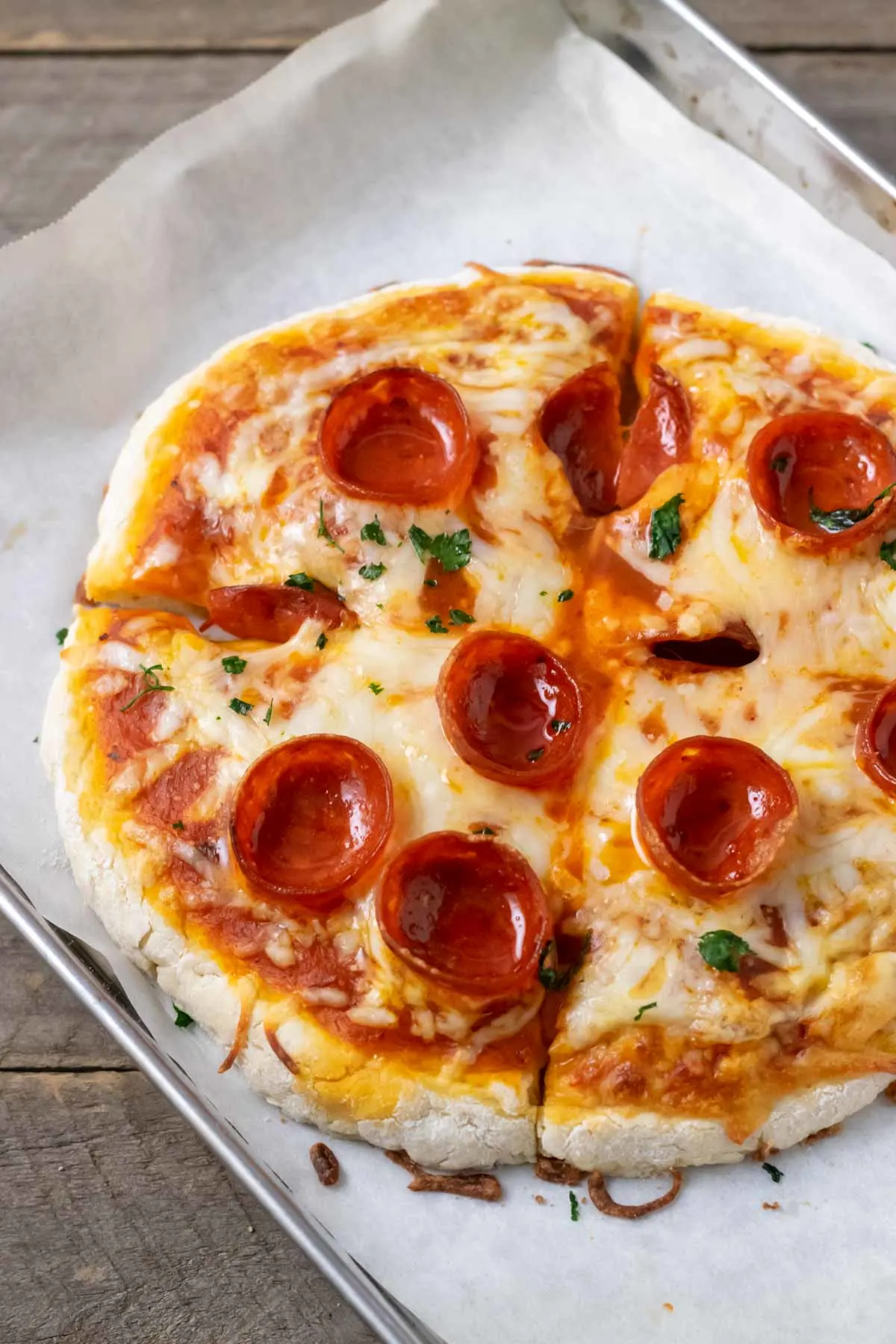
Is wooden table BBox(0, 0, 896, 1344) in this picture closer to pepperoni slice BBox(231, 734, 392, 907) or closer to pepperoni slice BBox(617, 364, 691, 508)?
pepperoni slice BBox(231, 734, 392, 907)

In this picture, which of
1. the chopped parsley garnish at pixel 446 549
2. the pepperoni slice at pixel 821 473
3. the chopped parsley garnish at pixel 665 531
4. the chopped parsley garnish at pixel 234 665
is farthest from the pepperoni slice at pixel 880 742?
the chopped parsley garnish at pixel 234 665

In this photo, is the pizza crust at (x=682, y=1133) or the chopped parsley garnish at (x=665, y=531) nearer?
the pizza crust at (x=682, y=1133)

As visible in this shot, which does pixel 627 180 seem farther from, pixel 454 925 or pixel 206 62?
pixel 454 925

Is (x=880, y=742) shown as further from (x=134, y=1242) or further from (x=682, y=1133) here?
(x=134, y=1242)

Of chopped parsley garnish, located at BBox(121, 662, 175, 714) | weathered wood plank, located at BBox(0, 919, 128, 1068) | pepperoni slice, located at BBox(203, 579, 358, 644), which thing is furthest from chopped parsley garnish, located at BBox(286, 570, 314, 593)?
weathered wood plank, located at BBox(0, 919, 128, 1068)

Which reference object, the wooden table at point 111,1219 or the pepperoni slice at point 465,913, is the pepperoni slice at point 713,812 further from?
the wooden table at point 111,1219

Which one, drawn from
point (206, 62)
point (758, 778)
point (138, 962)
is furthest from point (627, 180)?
point (138, 962)
